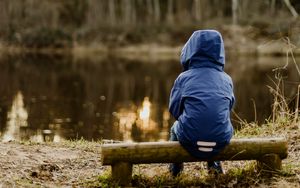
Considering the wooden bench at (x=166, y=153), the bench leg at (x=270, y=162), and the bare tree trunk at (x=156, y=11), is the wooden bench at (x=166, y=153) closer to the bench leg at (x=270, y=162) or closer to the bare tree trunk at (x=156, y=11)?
the bench leg at (x=270, y=162)

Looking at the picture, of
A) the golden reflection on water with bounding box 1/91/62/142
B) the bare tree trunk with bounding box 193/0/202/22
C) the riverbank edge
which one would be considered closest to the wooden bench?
the golden reflection on water with bounding box 1/91/62/142

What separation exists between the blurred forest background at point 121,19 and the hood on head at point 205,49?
1664 inches

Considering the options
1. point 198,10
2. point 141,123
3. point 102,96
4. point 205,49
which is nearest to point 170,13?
point 198,10

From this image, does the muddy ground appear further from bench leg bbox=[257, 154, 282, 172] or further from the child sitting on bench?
the child sitting on bench

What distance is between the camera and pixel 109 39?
52.0 metres

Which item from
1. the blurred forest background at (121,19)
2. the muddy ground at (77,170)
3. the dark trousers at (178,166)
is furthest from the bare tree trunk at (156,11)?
the dark trousers at (178,166)

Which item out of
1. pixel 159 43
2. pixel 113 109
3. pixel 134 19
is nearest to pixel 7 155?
pixel 113 109

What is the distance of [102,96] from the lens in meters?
24.4

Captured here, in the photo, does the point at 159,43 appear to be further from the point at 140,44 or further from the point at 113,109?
the point at 113,109

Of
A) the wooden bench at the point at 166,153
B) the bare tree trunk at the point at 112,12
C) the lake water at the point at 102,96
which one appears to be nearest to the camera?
the wooden bench at the point at 166,153

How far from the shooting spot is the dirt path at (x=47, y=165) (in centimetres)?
585

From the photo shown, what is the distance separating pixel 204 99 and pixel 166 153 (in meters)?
0.66

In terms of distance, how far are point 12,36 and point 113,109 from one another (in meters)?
35.8

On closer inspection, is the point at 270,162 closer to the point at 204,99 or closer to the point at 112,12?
the point at 204,99
